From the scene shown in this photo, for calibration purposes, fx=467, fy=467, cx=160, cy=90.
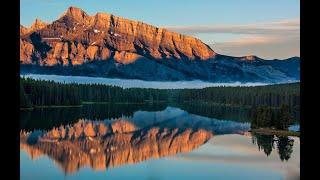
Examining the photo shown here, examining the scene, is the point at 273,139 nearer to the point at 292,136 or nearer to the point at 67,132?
the point at 292,136

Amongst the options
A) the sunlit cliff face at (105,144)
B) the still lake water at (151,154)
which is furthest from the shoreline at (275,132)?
the sunlit cliff face at (105,144)

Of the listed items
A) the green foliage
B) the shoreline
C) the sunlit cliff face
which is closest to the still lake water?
the sunlit cliff face

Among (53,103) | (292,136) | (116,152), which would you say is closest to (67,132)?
(116,152)

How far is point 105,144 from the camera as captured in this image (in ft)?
236

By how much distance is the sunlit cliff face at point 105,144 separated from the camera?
5509 centimetres

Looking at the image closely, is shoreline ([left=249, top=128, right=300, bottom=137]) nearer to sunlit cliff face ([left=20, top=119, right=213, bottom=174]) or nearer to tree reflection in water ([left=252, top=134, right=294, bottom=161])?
tree reflection in water ([left=252, top=134, right=294, bottom=161])

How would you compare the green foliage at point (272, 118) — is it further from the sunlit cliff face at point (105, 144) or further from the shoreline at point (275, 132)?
the sunlit cliff face at point (105, 144)

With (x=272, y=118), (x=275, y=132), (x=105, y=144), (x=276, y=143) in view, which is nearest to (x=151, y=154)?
(x=105, y=144)

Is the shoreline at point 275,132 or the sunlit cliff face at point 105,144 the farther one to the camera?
the shoreline at point 275,132

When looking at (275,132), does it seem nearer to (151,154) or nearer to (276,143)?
(276,143)

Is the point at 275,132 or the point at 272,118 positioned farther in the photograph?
the point at 272,118

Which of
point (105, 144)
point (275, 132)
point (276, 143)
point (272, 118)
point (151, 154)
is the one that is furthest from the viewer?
point (272, 118)

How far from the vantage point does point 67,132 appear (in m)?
84.3
